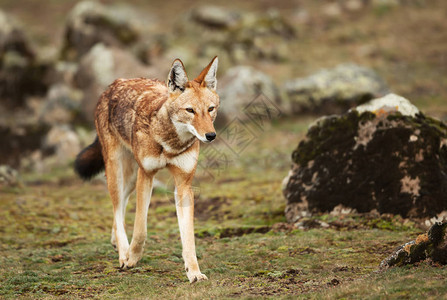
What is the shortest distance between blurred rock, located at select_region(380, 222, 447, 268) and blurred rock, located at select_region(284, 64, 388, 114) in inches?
562

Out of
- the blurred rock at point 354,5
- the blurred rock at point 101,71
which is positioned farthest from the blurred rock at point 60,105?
the blurred rock at point 354,5

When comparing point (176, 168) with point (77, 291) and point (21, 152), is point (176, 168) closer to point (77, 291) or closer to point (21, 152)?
point (77, 291)

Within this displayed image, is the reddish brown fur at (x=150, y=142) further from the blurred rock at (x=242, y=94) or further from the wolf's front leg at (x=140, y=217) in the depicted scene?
the blurred rock at (x=242, y=94)

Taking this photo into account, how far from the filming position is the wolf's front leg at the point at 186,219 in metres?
7.19

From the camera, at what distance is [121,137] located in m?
8.73

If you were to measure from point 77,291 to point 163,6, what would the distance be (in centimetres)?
4385

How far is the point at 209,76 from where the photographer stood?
23.9 feet

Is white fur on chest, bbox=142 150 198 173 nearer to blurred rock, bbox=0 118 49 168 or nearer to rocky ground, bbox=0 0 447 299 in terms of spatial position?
rocky ground, bbox=0 0 447 299

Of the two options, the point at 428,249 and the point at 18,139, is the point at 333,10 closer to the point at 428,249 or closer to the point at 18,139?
the point at 18,139

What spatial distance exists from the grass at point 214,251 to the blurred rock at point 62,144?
11.3ft

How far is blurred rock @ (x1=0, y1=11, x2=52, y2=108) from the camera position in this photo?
22922 mm

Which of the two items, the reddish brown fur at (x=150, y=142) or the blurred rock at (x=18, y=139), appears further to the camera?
the blurred rock at (x=18, y=139)

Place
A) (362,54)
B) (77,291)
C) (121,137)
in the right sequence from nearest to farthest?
1. (77,291)
2. (121,137)
3. (362,54)

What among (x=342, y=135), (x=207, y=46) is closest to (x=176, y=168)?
(x=342, y=135)
